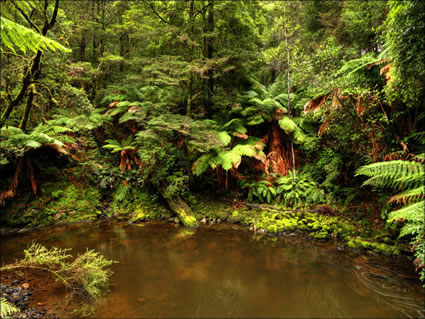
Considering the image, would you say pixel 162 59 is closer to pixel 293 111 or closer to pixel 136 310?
pixel 293 111

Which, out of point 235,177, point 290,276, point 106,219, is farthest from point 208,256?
point 106,219

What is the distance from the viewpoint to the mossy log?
21.5 ft

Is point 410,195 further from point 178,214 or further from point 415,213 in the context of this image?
point 178,214

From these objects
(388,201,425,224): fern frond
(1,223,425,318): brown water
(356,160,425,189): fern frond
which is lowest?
(1,223,425,318): brown water

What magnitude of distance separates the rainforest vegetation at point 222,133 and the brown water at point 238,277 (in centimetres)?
78

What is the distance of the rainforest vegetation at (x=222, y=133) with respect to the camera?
17.1 feet

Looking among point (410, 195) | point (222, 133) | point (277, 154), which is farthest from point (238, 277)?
point (277, 154)

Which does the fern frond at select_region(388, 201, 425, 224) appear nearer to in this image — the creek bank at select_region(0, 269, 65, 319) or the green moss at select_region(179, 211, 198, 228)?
the creek bank at select_region(0, 269, 65, 319)

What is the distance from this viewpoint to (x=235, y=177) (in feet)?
25.3

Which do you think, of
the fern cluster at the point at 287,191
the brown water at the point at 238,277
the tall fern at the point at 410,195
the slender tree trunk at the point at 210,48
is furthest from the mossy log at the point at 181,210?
the tall fern at the point at 410,195

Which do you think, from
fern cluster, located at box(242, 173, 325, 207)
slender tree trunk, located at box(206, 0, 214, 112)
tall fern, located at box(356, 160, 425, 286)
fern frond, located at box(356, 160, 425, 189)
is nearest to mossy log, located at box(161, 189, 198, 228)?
fern cluster, located at box(242, 173, 325, 207)

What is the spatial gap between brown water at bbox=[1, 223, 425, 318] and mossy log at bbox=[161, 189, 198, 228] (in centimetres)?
56

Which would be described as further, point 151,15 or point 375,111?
point 151,15

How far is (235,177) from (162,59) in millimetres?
4279
